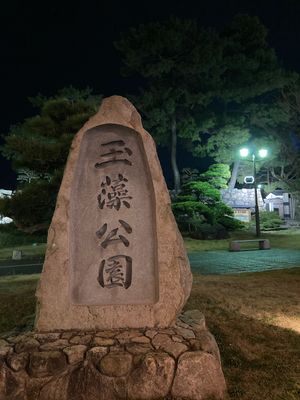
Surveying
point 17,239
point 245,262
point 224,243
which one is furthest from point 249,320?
point 17,239

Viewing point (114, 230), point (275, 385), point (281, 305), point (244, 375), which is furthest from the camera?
point (281, 305)

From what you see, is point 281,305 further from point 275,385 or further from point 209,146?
point 209,146

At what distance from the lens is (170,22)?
2405 centimetres

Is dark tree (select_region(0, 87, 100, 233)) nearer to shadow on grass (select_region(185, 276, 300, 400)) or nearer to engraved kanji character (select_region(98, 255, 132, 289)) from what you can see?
shadow on grass (select_region(185, 276, 300, 400))

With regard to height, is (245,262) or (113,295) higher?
(113,295)

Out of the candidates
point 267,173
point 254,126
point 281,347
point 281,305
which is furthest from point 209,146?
point 281,347

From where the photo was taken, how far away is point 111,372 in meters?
3.12

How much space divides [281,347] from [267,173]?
32.2m

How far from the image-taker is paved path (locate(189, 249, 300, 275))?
1046cm

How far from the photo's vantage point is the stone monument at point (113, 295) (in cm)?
312

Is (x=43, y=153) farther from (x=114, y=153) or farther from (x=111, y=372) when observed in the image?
(x=111, y=372)

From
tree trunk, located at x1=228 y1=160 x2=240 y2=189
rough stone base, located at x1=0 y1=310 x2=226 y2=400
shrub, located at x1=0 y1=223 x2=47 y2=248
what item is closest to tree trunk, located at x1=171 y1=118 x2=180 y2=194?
tree trunk, located at x1=228 y1=160 x2=240 y2=189

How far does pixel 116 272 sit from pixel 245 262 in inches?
356

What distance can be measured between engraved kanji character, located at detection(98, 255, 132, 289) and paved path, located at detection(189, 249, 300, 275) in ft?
21.4
